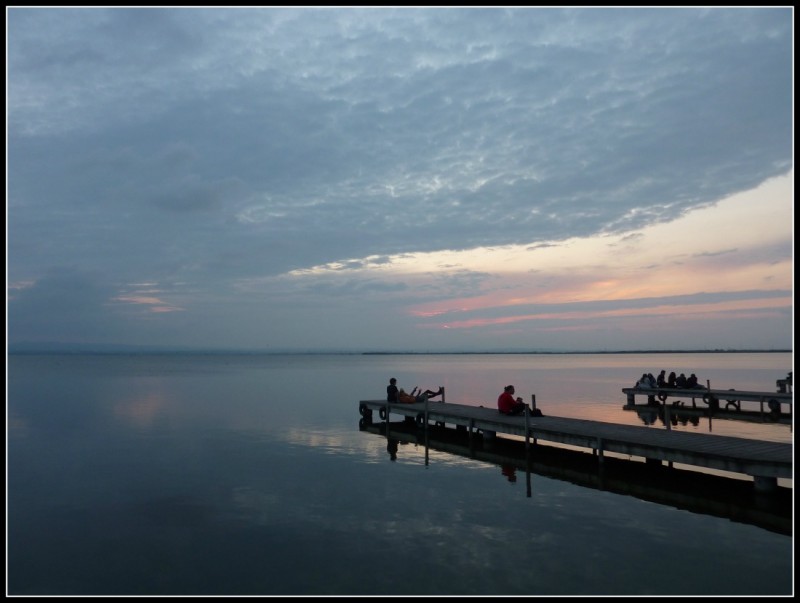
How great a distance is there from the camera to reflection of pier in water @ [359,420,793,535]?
49.0 feet

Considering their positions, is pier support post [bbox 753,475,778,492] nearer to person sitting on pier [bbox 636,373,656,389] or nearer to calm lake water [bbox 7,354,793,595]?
calm lake water [bbox 7,354,793,595]

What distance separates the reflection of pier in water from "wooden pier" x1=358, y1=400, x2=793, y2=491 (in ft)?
2.13

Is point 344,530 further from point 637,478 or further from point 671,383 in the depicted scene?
point 671,383

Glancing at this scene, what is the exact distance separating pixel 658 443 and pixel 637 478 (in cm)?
200

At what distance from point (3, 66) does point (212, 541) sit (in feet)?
34.0

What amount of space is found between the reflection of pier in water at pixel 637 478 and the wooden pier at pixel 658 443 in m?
0.65

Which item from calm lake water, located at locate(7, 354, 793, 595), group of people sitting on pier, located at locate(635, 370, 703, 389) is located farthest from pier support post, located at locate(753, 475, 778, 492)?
group of people sitting on pier, located at locate(635, 370, 703, 389)

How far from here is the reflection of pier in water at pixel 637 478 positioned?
49.0 feet

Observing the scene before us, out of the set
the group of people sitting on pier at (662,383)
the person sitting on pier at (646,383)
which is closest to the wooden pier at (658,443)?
the person sitting on pier at (646,383)

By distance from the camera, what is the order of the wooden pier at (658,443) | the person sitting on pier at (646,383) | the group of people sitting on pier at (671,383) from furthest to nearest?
the person sitting on pier at (646,383)
the group of people sitting on pier at (671,383)
the wooden pier at (658,443)

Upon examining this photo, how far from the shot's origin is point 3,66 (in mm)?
9234

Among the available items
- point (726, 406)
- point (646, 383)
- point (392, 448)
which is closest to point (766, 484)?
point (392, 448)

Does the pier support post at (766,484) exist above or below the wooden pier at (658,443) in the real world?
below

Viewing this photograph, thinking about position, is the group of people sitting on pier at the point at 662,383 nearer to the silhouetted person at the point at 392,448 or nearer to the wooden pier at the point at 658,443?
the wooden pier at the point at 658,443
